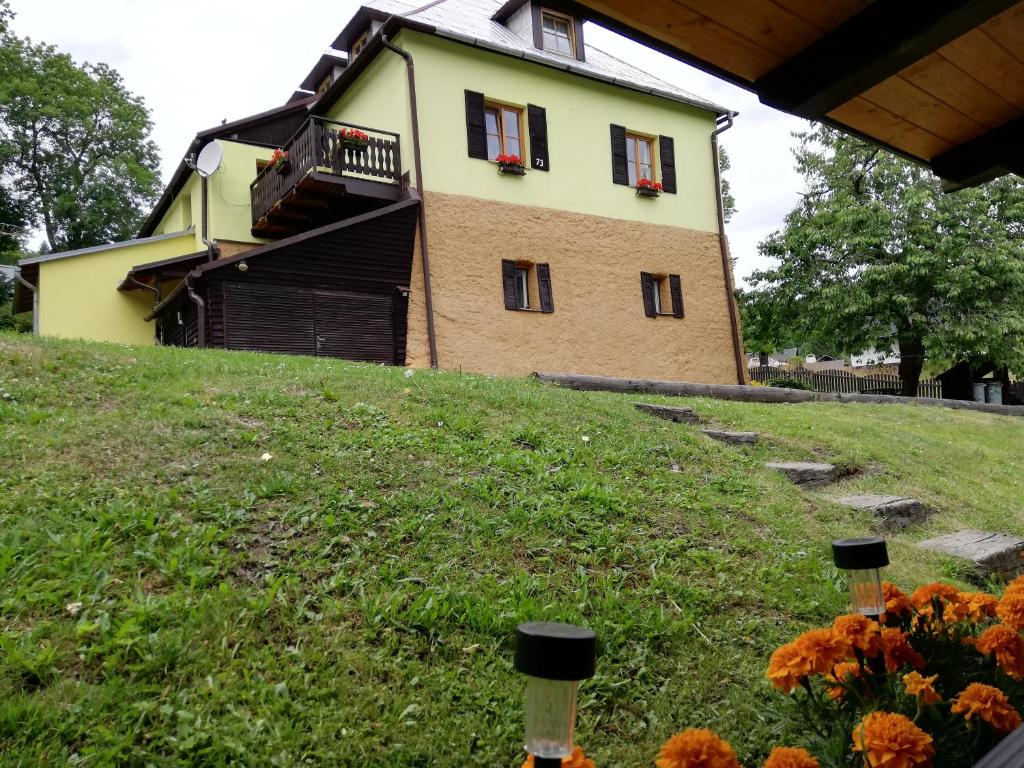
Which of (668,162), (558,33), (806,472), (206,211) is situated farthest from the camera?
(668,162)

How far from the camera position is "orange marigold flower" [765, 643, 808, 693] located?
80.1 inches

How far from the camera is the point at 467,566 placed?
344cm

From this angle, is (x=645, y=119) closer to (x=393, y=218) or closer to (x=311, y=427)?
(x=393, y=218)

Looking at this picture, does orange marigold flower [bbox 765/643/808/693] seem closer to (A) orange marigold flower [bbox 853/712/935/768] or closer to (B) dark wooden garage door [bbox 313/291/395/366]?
(A) orange marigold flower [bbox 853/712/935/768]

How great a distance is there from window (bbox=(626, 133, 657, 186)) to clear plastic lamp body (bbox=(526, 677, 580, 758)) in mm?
14358

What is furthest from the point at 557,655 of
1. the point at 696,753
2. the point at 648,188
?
the point at 648,188

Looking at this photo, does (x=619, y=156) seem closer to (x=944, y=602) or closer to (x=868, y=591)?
(x=944, y=602)

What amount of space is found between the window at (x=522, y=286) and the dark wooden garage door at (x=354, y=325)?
241 cm

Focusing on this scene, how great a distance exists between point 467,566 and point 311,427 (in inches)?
81.3

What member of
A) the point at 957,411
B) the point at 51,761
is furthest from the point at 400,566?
the point at 957,411

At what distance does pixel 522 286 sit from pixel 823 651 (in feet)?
37.7

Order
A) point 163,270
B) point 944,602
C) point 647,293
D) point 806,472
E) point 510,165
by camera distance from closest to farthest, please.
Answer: point 944,602
point 806,472
point 510,165
point 163,270
point 647,293

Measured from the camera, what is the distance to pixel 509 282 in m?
12.9

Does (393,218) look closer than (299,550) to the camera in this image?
No
